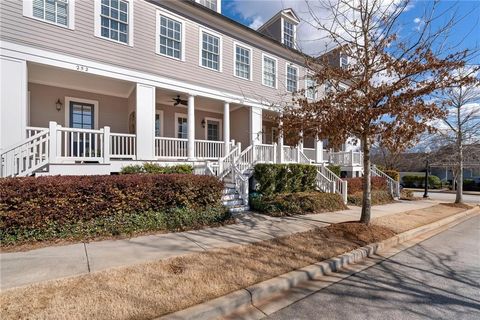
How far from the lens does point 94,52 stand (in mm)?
9023

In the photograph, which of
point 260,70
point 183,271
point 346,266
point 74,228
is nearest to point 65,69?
point 74,228

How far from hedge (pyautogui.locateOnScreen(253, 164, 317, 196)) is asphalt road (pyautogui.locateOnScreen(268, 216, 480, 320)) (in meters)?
5.24

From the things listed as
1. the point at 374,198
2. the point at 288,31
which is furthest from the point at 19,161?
the point at 288,31

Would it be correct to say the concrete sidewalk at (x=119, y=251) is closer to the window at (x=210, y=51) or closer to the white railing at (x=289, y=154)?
the white railing at (x=289, y=154)

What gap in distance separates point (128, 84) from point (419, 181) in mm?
35038

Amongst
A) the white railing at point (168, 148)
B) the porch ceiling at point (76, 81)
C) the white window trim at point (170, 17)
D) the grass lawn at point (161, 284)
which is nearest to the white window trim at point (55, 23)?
the porch ceiling at point (76, 81)

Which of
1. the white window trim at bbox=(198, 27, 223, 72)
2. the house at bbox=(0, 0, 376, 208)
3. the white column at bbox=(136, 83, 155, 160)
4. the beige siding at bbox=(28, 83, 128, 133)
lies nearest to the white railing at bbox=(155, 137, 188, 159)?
the house at bbox=(0, 0, 376, 208)

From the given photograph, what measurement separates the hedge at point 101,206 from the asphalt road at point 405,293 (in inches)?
157

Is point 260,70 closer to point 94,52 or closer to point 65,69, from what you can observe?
point 94,52

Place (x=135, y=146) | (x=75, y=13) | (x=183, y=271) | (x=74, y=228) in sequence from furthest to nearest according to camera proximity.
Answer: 1. (x=135, y=146)
2. (x=75, y=13)
3. (x=74, y=228)
4. (x=183, y=271)

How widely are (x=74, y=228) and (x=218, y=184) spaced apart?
146 inches

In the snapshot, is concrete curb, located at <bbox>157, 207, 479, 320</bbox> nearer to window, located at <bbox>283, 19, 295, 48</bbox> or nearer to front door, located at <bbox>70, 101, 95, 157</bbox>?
front door, located at <bbox>70, 101, 95, 157</bbox>

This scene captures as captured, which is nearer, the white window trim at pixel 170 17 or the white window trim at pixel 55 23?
the white window trim at pixel 55 23

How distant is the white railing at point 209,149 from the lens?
39.6ft
